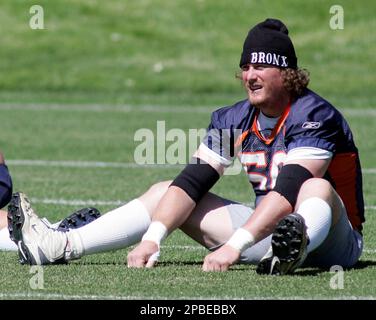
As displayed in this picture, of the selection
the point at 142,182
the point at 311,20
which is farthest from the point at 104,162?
the point at 311,20

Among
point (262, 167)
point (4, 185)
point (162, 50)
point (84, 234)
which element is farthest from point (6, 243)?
point (162, 50)

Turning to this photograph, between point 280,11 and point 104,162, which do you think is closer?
point 104,162

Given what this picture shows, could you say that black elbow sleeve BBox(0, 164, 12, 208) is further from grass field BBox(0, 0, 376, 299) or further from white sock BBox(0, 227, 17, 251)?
grass field BBox(0, 0, 376, 299)

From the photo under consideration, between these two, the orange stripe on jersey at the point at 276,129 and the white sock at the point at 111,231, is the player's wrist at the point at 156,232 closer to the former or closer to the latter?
the white sock at the point at 111,231

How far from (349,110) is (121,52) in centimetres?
721

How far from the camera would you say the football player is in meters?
6.10

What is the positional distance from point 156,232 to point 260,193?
626mm

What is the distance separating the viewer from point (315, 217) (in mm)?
5949

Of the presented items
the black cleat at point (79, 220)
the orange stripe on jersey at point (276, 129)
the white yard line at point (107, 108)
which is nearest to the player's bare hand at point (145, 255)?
the black cleat at point (79, 220)

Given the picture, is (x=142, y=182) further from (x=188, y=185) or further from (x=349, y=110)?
(x=349, y=110)

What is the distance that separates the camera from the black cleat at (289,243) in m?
5.72

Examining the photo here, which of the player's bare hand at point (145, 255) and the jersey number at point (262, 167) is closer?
the player's bare hand at point (145, 255)

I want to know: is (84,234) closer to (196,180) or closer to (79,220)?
(79,220)
